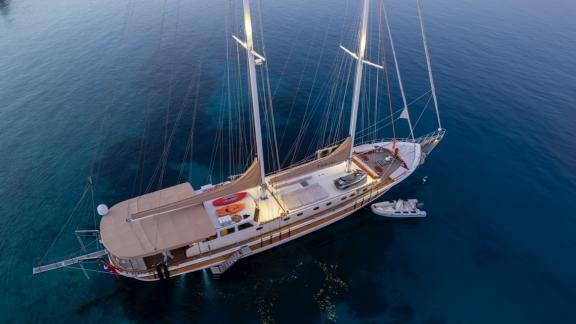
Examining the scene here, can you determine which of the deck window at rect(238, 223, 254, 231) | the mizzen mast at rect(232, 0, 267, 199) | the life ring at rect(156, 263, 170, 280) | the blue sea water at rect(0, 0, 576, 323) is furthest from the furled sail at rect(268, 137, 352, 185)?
the life ring at rect(156, 263, 170, 280)

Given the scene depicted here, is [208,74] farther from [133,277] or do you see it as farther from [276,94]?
[133,277]

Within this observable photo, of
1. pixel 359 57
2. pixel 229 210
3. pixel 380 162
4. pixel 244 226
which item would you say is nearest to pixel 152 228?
pixel 229 210

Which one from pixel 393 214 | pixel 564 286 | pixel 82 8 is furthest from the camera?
pixel 82 8

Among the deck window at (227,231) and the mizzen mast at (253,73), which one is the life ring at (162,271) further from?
the mizzen mast at (253,73)

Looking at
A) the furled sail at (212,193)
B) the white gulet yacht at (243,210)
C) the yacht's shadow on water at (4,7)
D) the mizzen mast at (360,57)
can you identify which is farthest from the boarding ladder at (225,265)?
the yacht's shadow on water at (4,7)

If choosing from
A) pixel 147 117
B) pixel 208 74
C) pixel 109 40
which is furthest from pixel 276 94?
pixel 109 40

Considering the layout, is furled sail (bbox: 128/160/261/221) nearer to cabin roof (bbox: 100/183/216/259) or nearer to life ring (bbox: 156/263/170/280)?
cabin roof (bbox: 100/183/216/259)
